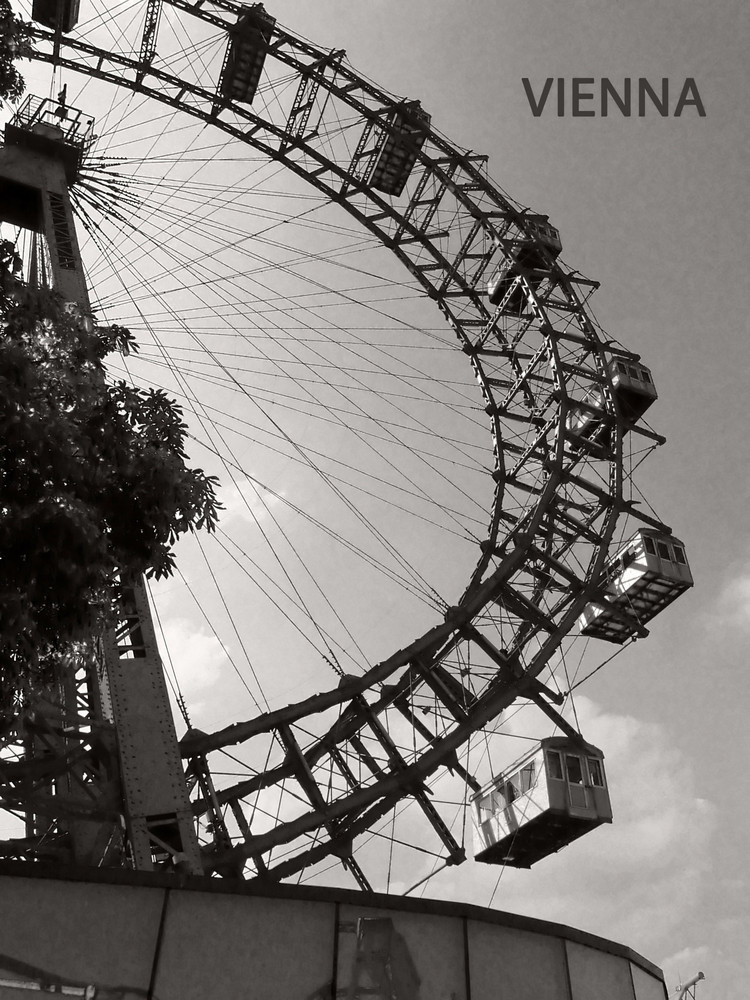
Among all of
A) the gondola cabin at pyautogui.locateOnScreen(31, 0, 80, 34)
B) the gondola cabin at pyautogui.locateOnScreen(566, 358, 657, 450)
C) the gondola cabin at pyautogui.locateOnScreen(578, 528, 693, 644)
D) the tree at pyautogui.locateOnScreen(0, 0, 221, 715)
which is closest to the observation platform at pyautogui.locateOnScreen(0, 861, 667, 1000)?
the tree at pyautogui.locateOnScreen(0, 0, 221, 715)

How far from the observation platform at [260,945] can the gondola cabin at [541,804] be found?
929cm

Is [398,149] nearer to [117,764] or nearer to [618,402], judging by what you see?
[618,402]

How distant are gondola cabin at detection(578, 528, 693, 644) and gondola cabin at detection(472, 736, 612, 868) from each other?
4.54m

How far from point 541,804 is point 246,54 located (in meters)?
21.8

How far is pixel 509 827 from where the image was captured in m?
23.8

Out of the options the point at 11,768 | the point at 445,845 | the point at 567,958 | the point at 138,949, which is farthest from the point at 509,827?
the point at 138,949

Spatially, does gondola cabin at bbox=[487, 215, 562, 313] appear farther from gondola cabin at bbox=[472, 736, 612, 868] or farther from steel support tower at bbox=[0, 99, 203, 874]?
steel support tower at bbox=[0, 99, 203, 874]

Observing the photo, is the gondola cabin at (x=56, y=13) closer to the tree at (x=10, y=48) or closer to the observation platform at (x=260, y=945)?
the tree at (x=10, y=48)

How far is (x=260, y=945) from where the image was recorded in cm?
1207

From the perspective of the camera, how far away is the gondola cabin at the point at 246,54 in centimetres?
3005

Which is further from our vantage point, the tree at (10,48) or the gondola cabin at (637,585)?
the gondola cabin at (637,585)

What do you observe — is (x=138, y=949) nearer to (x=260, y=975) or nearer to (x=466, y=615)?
(x=260, y=975)

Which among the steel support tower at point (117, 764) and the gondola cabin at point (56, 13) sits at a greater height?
the gondola cabin at point (56, 13)

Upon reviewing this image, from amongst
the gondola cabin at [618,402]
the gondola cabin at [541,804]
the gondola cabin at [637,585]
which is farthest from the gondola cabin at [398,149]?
the gondola cabin at [541,804]
